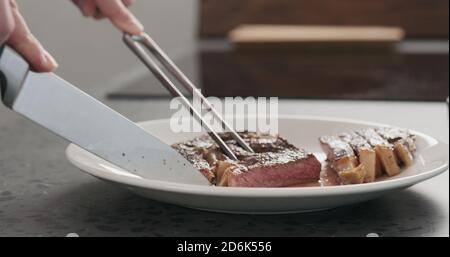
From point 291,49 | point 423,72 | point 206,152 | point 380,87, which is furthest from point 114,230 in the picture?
point 291,49

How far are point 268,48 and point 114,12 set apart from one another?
67.0 inches

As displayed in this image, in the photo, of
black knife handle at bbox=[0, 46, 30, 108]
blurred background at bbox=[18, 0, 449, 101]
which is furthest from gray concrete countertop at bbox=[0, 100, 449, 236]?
blurred background at bbox=[18, 0, 449, 101]

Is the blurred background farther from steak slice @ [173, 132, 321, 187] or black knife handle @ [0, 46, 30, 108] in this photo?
black knife handle @ [0, 46, 30, 108]

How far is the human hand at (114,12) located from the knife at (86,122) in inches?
9.7

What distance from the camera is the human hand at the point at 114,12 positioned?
46.6 inches

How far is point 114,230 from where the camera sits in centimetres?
97

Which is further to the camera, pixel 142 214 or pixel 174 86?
pixel 174 86

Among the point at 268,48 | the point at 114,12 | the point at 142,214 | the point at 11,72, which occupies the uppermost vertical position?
the point at 268,48

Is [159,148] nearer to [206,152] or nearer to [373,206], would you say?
[206,152]

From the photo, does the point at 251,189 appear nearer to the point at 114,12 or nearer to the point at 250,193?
the point at 250,193

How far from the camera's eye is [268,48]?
2879mm

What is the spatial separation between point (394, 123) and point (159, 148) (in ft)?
2.34

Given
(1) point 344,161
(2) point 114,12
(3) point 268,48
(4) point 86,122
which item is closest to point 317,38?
(3) point 268,48

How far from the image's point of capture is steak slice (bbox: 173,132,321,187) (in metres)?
1.02
